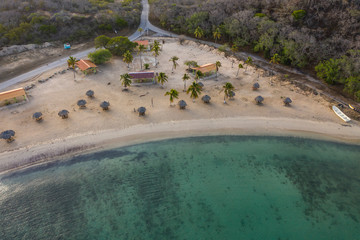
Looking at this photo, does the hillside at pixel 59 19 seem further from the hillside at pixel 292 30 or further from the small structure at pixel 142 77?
the small structure at pixel 142 77

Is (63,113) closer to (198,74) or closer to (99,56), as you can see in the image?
(99,56)

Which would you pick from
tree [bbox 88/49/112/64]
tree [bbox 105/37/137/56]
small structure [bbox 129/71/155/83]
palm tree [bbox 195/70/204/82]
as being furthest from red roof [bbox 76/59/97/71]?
palm tree [bbox 195/70/204/82]

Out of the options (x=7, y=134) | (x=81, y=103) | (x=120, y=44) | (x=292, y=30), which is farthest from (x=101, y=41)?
(x=292, y=30)

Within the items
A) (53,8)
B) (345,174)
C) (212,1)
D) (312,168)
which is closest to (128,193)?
(312,168)

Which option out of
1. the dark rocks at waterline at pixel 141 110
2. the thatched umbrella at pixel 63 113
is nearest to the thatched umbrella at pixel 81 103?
the thatched umbrella at pixel 63 113

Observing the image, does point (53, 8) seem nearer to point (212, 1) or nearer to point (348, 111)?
point (212, 1)
